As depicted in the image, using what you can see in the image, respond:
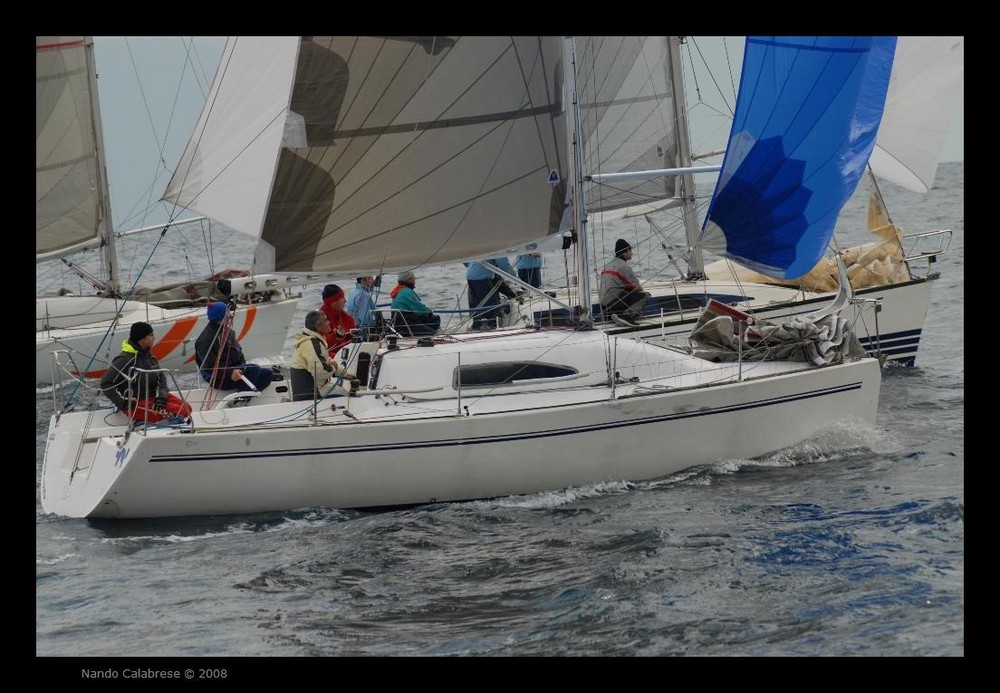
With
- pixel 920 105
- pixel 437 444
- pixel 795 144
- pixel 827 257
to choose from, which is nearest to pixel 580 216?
pixel 795 144

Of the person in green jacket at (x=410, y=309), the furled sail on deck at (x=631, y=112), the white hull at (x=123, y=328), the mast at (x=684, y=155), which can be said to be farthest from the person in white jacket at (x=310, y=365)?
the white hull at (x=123, y=328)

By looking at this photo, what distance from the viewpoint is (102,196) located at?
19.8 metres

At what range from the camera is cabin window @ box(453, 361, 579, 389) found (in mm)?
11312

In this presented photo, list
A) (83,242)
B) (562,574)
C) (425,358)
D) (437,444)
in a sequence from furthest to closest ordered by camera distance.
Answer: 1. (83,242)
2. (425,358)
3. (437,444)
4. (562,574)

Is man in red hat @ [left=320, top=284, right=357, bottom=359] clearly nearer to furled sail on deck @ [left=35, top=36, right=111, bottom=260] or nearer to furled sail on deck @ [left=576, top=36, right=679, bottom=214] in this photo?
furled sail on deck @ [left=576, top=36, right=679, bottom=214]

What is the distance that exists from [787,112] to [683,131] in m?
5.29

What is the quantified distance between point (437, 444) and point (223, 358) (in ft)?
9.96

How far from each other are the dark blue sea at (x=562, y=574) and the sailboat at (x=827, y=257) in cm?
460

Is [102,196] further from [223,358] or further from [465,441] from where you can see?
[465,441]

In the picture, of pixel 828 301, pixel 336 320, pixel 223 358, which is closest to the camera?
pixel 223 358

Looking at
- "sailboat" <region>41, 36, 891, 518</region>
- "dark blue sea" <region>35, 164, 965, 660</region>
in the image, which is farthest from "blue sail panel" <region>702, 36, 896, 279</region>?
"dark blue sea" <region>35, 164, 965, 660</region>

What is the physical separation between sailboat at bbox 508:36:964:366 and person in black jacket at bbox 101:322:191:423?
523 cm

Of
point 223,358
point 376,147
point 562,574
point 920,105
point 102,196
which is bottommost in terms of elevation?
point 562,574
